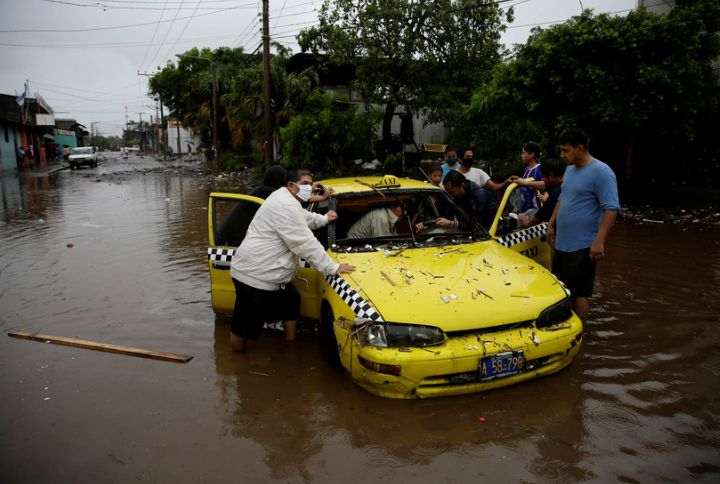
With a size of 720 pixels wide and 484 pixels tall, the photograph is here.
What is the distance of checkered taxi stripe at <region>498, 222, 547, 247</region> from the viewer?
5.17 metres

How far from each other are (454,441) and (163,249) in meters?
7.18

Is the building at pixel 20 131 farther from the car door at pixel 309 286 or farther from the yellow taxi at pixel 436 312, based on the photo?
the yellow taxi at pixel 436 312

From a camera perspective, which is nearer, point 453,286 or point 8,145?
point 453,286

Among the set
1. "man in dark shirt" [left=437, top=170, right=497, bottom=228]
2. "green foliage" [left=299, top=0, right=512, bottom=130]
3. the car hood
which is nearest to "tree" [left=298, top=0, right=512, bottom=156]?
"green foliage" [left=299, top=0, right=512, bottom=130]

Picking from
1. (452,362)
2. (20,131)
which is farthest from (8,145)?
(452,362)

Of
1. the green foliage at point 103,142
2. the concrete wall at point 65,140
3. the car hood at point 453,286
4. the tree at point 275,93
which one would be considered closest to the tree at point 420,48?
the tree at point 275,93

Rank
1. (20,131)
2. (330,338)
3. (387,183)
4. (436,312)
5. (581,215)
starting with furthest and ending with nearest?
(20,131)
(387,183)
(581,215)
(330,338)
(436,312)

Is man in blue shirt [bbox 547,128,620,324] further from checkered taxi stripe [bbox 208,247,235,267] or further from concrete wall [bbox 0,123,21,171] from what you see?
concrete wall [bbox 0,123,21,171]

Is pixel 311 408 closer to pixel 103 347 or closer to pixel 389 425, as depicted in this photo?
pixel 389 425

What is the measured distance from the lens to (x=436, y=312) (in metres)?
3.41

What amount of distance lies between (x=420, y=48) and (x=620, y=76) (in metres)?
8.64

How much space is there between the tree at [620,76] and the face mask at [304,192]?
9487mm

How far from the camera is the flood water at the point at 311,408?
294 centimetres

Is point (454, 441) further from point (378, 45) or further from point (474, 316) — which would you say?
point (378, 45)
